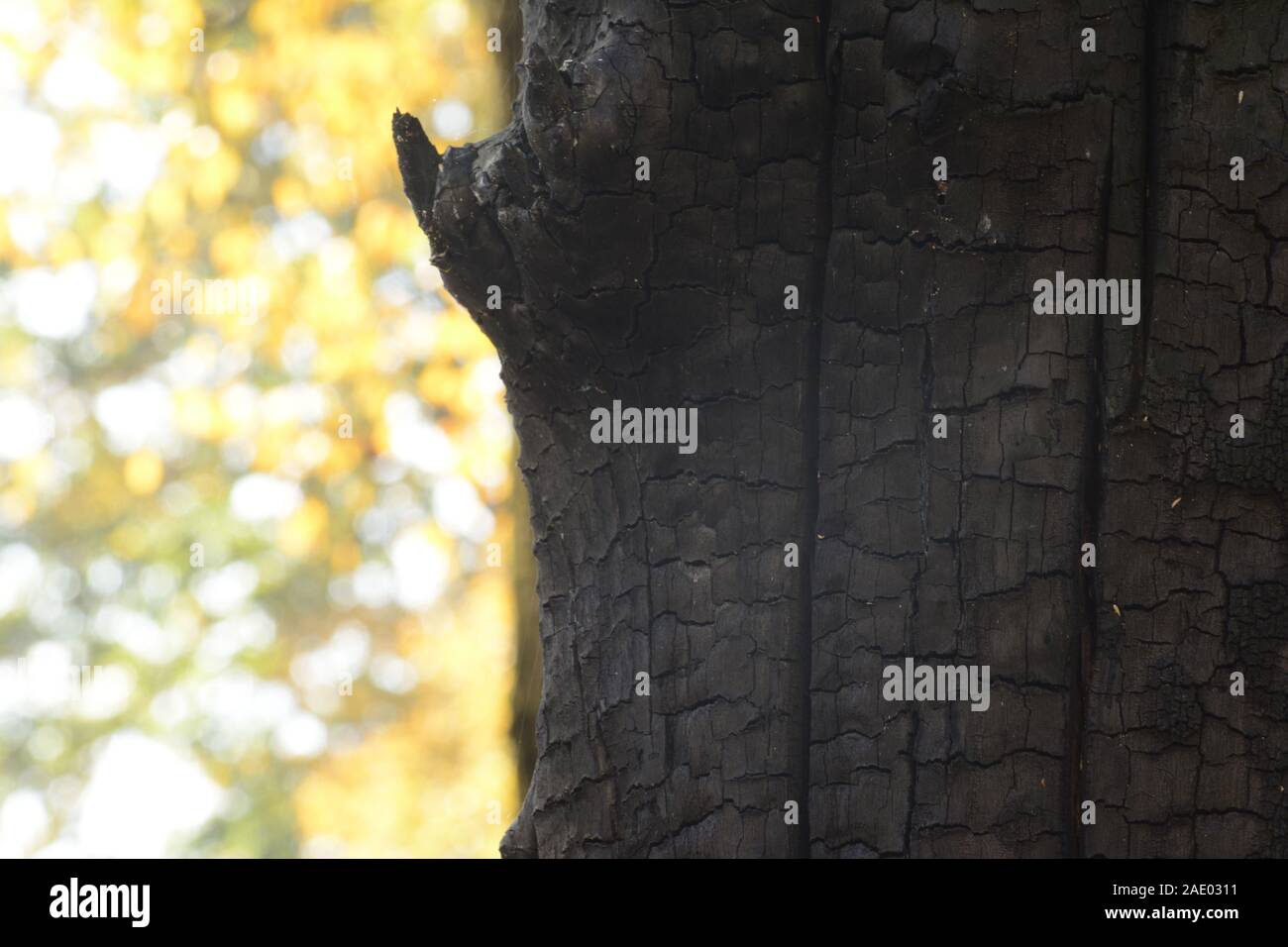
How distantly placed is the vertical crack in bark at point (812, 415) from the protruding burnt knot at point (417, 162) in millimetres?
563

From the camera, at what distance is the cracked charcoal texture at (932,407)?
1.35m

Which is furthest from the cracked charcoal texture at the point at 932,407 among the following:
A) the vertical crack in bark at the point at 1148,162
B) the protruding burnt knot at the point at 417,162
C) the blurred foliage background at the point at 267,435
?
the blurred foliage background at the point at 267,435

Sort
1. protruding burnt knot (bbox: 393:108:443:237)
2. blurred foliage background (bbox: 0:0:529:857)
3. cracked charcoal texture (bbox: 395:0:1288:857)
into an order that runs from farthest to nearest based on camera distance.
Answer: blurred foliage background (bbox: 0:0:529:857)
protruding burnt knot (bbox: 393:108:443:237)
cracked charcoal texture (bbox: 395:0:1288:857)

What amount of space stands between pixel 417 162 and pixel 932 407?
82 cm

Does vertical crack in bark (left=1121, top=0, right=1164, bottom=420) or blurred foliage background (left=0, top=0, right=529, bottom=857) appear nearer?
vertical crack in bark (left=1121, top=0, right=1164, bottom=420)

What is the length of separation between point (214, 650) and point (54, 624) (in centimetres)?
118

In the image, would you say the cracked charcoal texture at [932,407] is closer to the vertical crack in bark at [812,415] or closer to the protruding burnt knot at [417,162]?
the vertical crack in bark at [812,415]

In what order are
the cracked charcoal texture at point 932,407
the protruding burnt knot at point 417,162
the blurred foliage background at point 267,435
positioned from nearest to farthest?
the cracked charcoal texture at point 932,407 < the protruding burnt knot at point 417,162 < the blurred foliage background at point 267,435

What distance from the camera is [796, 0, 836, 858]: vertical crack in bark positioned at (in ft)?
4.68

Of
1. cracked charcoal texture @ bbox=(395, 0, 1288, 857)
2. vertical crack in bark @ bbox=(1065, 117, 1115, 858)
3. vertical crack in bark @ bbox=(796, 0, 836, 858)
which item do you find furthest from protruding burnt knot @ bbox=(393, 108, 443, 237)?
vertical crack in bark @ bbox=(1065, 117, 1115, 858)

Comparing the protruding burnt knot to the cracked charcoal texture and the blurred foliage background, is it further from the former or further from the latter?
the blurred foliage background

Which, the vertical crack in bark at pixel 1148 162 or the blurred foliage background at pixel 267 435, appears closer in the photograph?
the vertical crack in bark at pixel 1148 162

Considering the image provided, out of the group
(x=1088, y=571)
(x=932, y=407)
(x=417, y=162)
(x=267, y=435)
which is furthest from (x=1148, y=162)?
(x=267, y=435)

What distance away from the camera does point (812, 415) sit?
145cm
